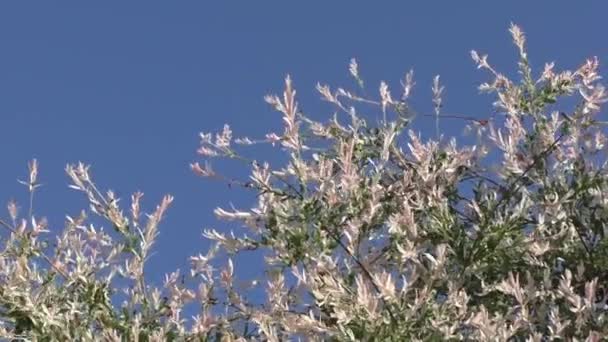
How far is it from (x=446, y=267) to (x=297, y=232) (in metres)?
0.62

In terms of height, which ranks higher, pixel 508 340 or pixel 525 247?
pixel 525 247

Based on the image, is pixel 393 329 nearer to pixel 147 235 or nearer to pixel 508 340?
pixel 508 340

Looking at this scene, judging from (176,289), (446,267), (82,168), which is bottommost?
(446,267)

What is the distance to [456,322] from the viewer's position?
14.1 feet

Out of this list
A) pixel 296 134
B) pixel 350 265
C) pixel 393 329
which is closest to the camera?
pixel 393 329

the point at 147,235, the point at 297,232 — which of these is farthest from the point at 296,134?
the point at 147,235

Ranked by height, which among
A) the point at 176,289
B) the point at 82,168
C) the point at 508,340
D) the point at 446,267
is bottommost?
the point at 508,340

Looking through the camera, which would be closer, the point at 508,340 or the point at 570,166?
the point at 508,340

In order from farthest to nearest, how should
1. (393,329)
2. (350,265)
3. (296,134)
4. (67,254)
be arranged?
(67,254)
(296,134)
(350,265)
(393,329)

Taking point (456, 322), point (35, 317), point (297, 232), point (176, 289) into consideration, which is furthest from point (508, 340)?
point (35, 317)

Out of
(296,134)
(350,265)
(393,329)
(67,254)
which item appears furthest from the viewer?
(67,254)

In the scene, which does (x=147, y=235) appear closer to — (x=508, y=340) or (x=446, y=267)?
(x=446, y=267)

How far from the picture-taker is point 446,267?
15.4ft

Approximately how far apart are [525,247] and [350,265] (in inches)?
29.2
